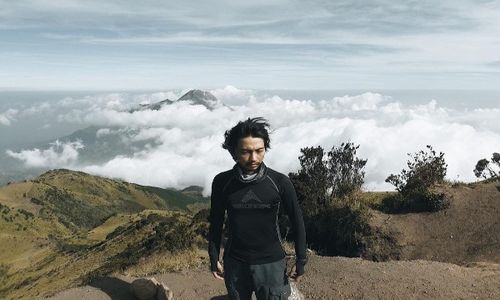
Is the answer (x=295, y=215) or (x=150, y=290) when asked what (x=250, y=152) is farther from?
(x=150, y=290)

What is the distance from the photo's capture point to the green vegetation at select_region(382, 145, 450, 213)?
21.9 meters

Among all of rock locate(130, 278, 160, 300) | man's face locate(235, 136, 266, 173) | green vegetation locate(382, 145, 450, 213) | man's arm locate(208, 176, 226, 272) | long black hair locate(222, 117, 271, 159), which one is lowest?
rock locate(130, 278, 160, 300)

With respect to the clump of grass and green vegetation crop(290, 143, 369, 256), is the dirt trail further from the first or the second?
green vegetation crop(290, 143, 369, 256)

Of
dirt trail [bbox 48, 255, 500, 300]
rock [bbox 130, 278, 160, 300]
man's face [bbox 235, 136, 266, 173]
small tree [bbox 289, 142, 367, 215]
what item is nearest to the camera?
man's face [bbox 235, 136, 266, 173]

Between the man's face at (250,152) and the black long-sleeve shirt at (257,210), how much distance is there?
0.44ft

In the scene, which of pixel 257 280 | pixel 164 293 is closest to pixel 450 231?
pixel 164 293

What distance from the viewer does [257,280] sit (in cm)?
555

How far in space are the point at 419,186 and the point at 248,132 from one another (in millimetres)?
19357

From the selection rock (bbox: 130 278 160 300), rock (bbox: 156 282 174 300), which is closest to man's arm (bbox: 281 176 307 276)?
rock (bbox: 156 282 174 300)


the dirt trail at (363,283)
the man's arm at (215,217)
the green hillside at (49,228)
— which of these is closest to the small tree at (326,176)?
the dirt trail at (363,283)

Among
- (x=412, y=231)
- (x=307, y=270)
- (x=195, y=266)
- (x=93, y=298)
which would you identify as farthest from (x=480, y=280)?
(x=93, y=298)

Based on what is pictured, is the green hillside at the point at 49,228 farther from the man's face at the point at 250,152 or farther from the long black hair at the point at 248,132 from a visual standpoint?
the man's face at the point at 250,152

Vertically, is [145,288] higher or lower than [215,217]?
lower

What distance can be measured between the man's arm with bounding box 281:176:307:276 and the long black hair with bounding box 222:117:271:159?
587 millimetres
